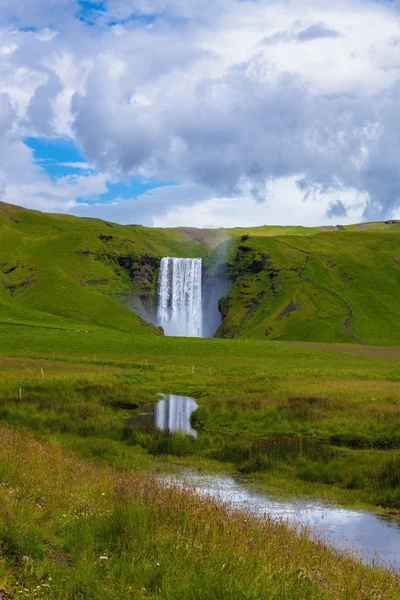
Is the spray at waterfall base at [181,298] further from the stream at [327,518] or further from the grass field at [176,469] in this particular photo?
the stream at [327,518]

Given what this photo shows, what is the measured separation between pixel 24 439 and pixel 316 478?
980 centimetres

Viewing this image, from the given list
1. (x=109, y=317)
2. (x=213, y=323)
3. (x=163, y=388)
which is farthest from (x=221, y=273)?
(x=163, y=388)

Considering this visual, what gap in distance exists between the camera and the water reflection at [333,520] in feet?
43.2

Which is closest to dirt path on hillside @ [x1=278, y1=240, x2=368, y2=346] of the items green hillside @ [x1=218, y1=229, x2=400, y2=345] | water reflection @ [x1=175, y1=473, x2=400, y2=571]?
green hillside @ [x1=218, y1=229, x2=400, y2=345]

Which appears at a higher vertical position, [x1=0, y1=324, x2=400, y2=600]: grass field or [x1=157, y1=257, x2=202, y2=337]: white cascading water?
[x1=157, y1=257, x2=202, y2=337]: white cascading water

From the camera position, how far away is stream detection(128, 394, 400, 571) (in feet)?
43.1

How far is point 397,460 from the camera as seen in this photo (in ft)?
Answer: 68.3

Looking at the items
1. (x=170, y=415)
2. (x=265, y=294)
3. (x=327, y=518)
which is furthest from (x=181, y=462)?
(x=265, y=294)

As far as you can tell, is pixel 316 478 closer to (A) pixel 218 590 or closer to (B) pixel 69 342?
(A) pixel 218 590

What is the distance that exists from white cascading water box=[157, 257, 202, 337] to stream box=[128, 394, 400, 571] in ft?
527

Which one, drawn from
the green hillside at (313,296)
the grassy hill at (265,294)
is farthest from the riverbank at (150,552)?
the green hillside at (313,296)

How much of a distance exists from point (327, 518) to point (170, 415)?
21.5m

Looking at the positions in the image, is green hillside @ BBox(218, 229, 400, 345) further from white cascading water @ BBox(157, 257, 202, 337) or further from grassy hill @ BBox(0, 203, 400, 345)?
white cascading water @ BBox(157, 257, 202, 337)

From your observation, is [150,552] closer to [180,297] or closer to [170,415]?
[170,415]
